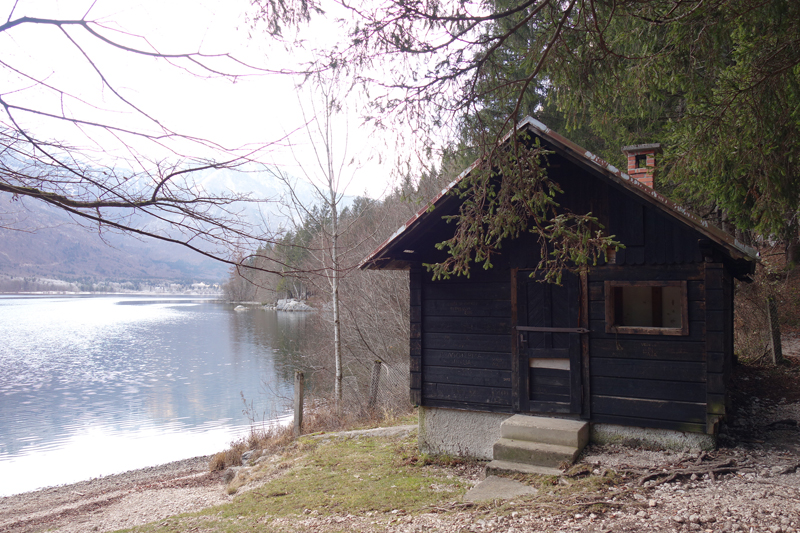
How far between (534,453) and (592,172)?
3.63 metres

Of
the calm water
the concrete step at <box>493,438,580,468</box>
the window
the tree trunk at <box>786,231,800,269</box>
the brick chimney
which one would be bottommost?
the calm water

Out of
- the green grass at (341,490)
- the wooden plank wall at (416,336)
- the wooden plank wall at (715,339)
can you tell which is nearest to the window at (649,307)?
the wooden plank wall at (715,339)

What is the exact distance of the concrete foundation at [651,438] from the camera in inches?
253

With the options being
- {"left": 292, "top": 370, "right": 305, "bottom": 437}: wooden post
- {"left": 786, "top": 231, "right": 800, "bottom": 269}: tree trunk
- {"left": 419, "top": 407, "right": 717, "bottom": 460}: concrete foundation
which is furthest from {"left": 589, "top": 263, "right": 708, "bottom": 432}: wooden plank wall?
{"left": 786, "top": 231, "right": 800, "bottom": 269}: tree trunk

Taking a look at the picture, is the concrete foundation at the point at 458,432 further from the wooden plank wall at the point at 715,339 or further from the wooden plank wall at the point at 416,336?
the wooden plank wall at the point at 715,339

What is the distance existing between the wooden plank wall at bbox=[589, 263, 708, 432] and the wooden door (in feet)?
0.77

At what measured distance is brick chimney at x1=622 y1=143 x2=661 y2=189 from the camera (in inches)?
310

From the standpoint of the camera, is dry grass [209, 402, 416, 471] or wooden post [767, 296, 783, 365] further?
wooden post [767, 296, 783, 365]

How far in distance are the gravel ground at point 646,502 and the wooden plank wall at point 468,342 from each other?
1.11m

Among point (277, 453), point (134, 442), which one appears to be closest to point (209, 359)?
point (134, 442)

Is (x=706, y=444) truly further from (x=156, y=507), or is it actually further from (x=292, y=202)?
(x=292, y=202)

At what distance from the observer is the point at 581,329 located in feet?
23.1

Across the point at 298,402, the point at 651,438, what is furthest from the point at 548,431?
the point at 298,402

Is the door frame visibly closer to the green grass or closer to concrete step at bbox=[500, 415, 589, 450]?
concrete step at bbox=[500, 415, 589, 450]
